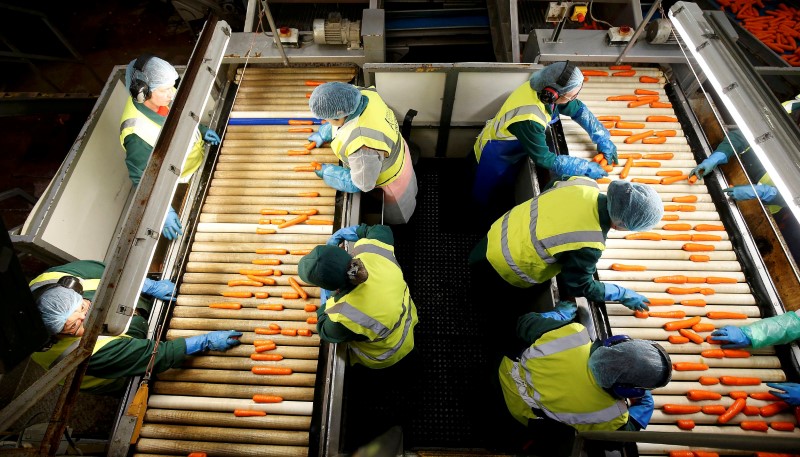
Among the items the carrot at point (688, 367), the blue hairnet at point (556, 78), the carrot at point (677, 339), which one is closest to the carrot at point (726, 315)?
the carrot at point (677, 339)

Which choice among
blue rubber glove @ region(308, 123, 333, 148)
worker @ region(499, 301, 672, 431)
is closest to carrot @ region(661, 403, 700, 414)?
worker @ region(499, 301, 672, 431)

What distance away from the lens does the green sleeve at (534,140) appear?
148 inches

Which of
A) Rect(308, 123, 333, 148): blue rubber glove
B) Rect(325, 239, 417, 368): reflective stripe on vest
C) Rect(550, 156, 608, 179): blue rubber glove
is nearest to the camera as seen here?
Rect(325, 239, 417, 368): reflective stripe on vest

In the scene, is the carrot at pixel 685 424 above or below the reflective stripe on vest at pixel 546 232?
below

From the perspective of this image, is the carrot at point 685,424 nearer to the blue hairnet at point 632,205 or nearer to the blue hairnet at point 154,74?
the blue hairnet at point 632,205

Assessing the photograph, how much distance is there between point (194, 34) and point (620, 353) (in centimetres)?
941

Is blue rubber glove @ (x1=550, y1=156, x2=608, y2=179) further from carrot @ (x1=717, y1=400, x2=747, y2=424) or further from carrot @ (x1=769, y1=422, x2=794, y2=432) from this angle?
carrot @ (x1=769, y1=422, x2=794, y2=432)

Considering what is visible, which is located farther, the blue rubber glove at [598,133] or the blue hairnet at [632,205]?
the blue rubber glove at [598,133]

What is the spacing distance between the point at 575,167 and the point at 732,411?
2.43 meters

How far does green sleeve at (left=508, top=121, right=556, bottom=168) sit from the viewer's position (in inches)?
148

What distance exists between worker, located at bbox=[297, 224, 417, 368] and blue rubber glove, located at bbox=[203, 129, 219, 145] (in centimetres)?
238

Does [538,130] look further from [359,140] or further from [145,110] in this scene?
[145,110]

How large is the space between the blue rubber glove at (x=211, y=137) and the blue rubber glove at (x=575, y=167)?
3692 mm

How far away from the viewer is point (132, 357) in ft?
10.1
